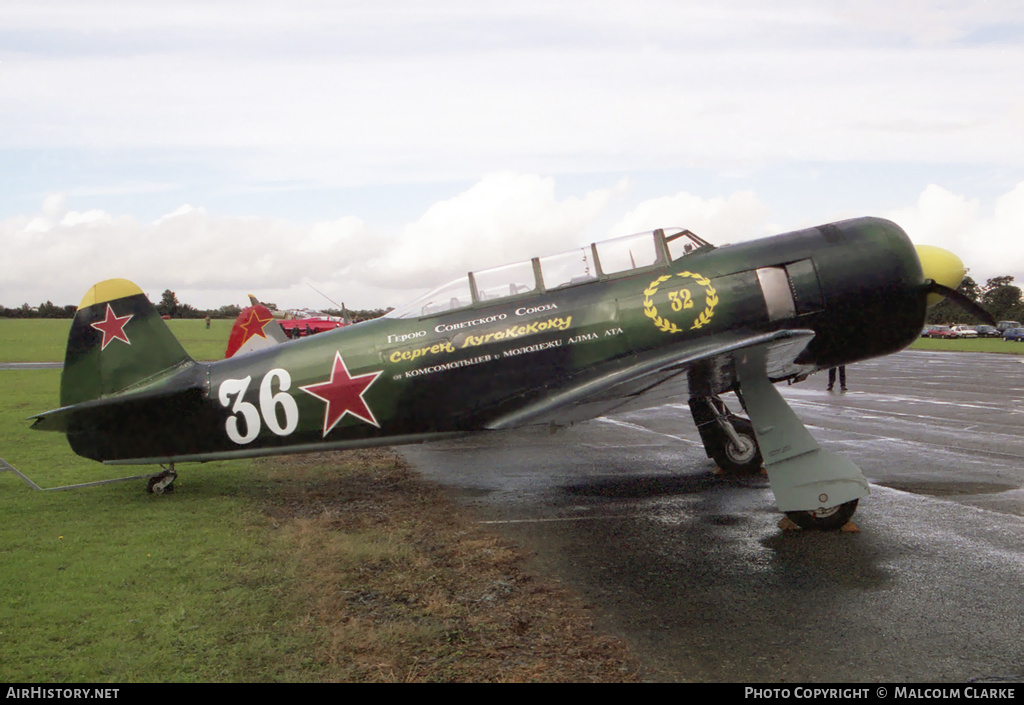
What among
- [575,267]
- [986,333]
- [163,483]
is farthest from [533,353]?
[986,333]

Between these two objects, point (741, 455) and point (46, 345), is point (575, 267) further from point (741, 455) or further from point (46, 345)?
point (46, 345)

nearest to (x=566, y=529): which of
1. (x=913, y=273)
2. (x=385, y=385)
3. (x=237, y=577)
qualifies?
(x=385, y=385)

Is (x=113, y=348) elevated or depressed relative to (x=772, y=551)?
elevated

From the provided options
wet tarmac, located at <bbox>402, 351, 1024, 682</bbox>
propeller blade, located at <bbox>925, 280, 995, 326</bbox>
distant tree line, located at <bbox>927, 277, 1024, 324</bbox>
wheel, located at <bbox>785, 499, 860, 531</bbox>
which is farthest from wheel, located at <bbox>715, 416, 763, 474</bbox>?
distant tree line, located at <bbox>927, 277, 1024, 324</bbox>

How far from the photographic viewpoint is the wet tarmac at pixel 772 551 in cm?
416

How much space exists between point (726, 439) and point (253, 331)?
26.3 feet

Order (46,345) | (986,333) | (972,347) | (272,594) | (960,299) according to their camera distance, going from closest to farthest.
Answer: (272,594) < (960,299) < (46,345) < (972,347) < (986,333)

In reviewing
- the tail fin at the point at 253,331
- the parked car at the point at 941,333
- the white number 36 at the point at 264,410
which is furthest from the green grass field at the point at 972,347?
the white number 36 at the point at 264,410

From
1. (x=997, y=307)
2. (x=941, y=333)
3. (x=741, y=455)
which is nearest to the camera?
(x=741, y=455)

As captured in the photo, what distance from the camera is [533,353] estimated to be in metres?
7.36

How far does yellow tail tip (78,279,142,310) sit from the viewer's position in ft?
26.5

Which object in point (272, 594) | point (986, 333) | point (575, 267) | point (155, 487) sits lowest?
point (986, 333)

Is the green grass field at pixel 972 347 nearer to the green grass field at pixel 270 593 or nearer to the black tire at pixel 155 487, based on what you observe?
the green grass field at pixel 270 593
